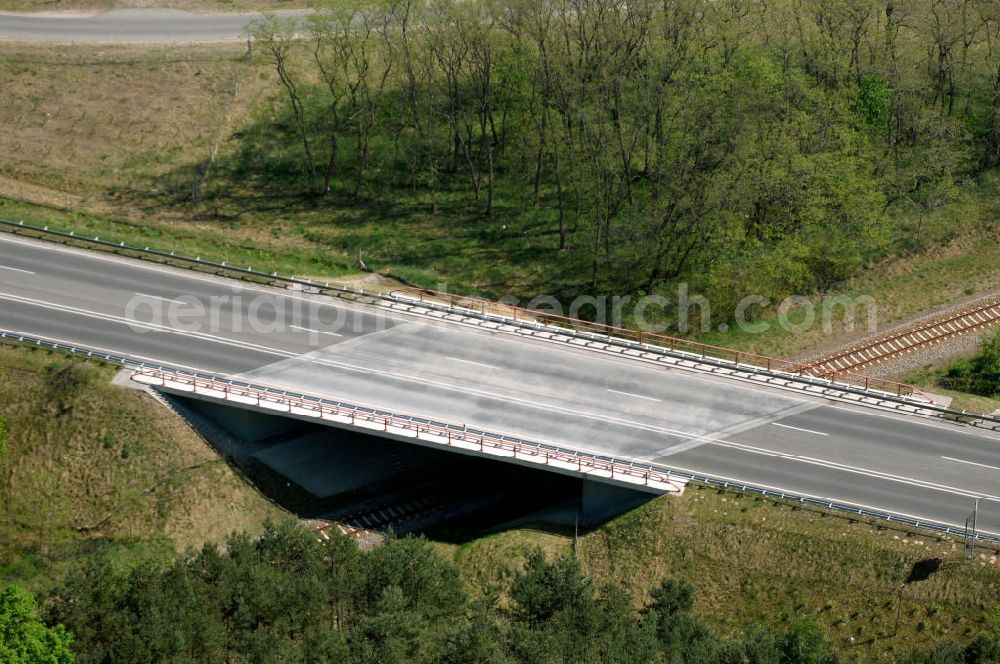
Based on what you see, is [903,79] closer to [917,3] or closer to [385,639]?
[917,3]

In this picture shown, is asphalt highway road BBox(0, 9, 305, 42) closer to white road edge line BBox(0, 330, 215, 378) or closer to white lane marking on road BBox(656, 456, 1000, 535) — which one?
white road edge line BBox(0, 330, 215, 378)

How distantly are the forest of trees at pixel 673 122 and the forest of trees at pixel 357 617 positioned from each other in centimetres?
2714

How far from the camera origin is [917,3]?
8706 cm

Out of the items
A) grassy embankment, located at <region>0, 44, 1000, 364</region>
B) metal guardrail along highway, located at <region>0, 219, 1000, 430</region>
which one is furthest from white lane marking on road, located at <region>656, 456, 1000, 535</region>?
grassy embankment, located at <region>0, 44, 1000, 364</region>

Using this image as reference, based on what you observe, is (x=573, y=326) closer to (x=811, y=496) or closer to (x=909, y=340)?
(x=909, y=340)

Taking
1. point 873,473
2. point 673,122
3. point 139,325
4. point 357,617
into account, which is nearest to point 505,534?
point 357,617

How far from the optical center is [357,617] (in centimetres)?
5156

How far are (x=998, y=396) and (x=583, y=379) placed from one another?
71.1 feet

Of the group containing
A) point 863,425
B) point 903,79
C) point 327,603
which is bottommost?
point 327,603

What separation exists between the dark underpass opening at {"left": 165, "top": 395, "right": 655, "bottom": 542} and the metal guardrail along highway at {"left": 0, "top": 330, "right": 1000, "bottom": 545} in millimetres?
1524

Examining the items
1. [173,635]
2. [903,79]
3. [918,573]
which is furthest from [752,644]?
[903,79]

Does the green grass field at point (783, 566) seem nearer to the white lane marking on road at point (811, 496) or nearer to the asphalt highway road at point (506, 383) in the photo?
the white lane marking on road at point (811, 496)

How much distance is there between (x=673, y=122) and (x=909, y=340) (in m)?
18.1

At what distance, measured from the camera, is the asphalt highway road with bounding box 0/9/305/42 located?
92.1m
